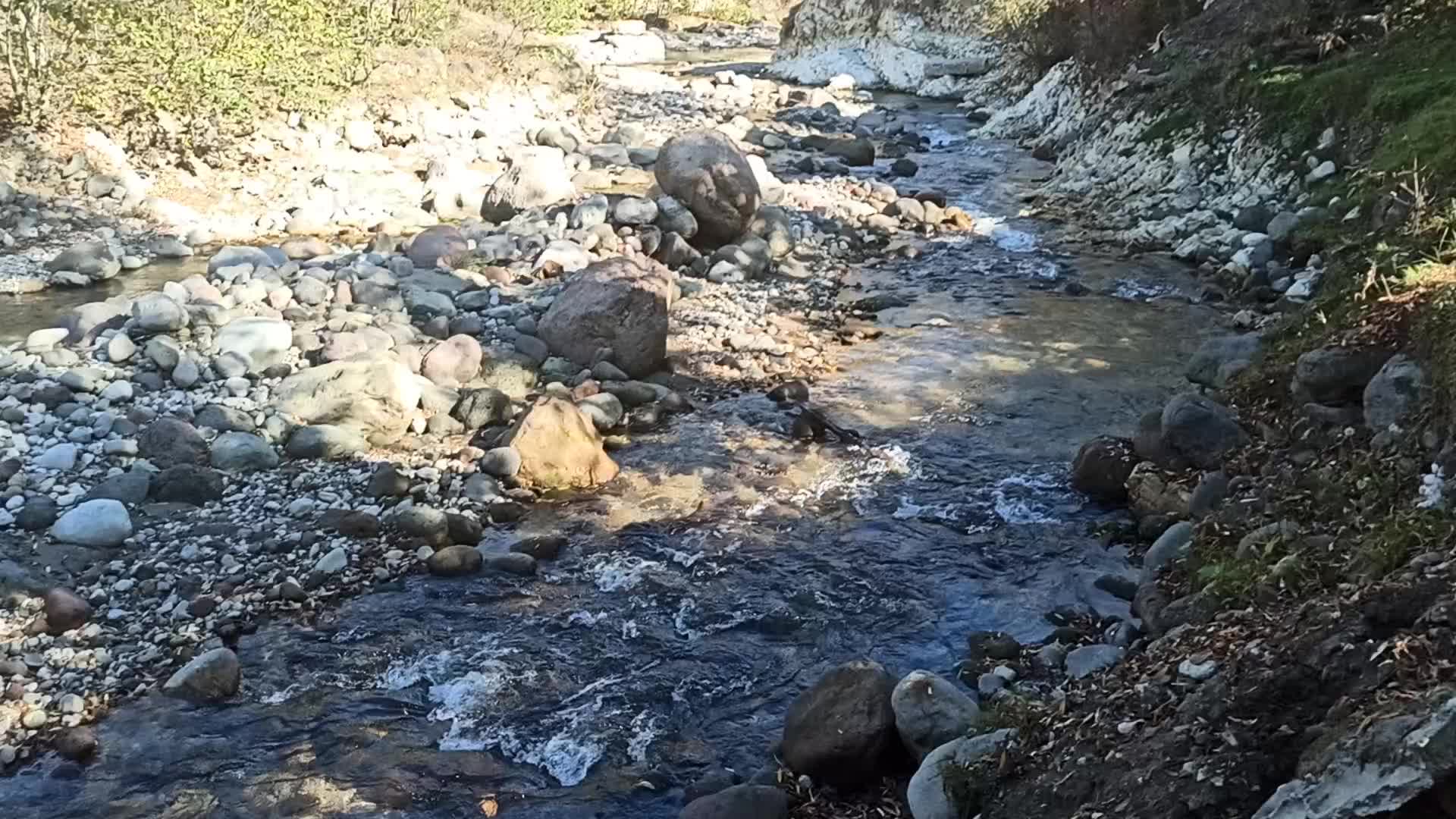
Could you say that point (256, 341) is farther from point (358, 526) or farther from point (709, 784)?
point (709, 784)

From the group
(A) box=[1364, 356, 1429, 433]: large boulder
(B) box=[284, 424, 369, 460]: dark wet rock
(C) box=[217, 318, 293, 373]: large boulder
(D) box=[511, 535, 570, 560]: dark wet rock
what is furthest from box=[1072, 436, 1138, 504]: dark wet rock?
(C) box=[217, 318, 293, 373]: large boulder

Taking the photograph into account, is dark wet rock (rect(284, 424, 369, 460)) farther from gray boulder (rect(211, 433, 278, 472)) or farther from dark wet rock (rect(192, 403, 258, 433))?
dark wet rock (rect(192, 403, 258, 433))

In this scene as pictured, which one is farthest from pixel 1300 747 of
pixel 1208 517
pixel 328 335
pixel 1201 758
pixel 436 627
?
pixel 328 335

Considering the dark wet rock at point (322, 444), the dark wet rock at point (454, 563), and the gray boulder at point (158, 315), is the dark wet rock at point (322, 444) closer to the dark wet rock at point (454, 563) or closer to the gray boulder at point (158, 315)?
the dark wet rock at point (454, 563)

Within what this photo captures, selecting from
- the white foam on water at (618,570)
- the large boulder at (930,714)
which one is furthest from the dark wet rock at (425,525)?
the large boulder at (930,714)

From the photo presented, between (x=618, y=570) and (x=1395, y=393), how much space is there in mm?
4683

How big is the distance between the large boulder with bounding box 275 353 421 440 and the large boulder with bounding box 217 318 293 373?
2.00 feet

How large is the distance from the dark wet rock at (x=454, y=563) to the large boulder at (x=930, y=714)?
3.28 metres

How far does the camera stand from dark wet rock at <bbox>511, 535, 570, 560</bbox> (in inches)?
322

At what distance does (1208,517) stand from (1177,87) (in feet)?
41.2

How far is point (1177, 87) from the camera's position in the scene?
17781 millimetres

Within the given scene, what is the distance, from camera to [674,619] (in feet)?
24.4

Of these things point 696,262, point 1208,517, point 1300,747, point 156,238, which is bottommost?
point 156,238

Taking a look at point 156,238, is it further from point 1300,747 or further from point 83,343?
point 1300,747
